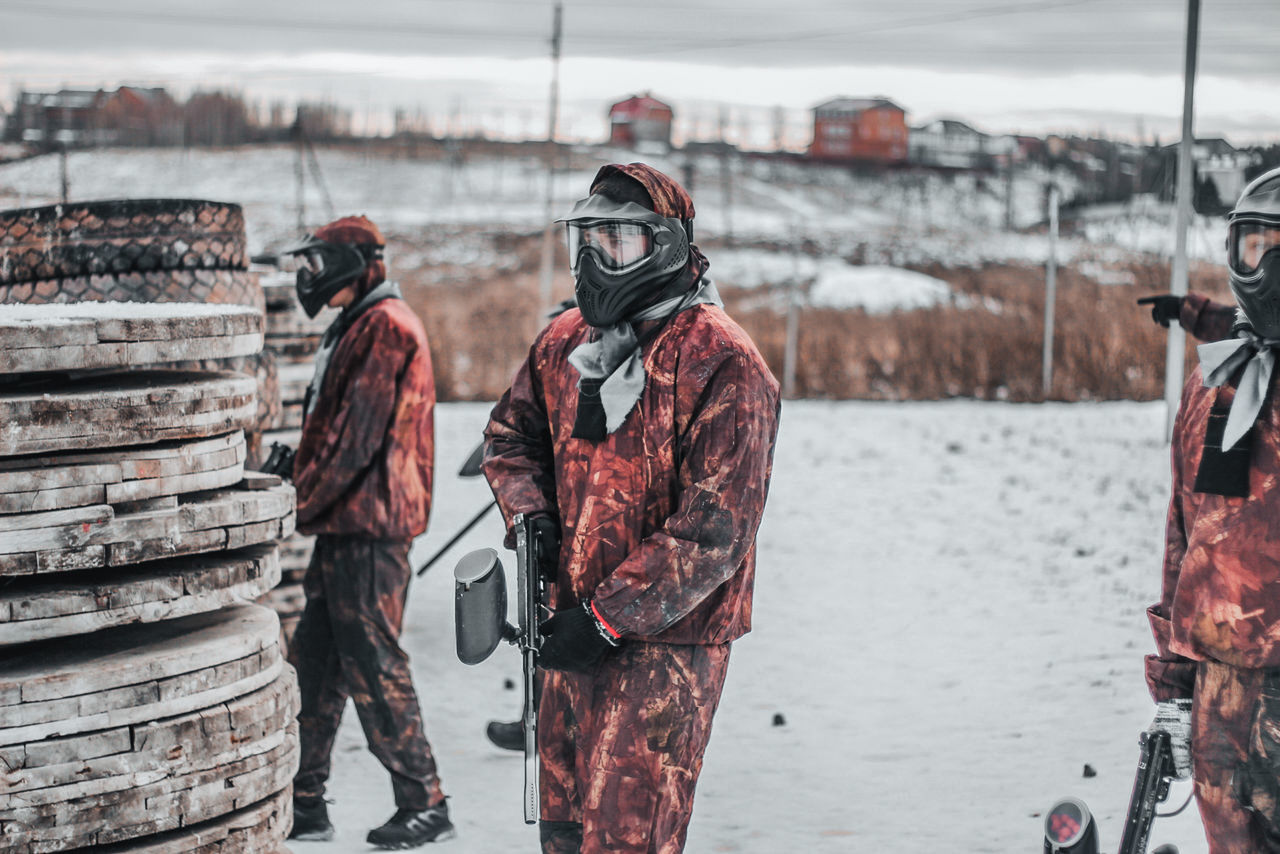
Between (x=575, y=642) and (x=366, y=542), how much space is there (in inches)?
76.8

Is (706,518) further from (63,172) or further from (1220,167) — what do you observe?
(63,172)

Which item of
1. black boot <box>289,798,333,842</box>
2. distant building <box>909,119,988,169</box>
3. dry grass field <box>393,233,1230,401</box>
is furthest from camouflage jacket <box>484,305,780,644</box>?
distant building <box>909,119,988,169</box>

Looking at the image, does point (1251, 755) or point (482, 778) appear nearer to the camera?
point (1251, 755)

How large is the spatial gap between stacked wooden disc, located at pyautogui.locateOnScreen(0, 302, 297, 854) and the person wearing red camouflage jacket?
31.8 inches

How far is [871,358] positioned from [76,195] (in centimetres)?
3398

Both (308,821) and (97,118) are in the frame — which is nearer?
(308,821)

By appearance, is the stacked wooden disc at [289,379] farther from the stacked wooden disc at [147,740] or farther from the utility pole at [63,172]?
the stacked wooden disc at [147,740]

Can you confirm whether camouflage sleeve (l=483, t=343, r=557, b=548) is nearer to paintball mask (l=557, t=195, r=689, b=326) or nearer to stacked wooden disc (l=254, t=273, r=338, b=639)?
paintball mask (l=557, t=195, r=689, b=326)

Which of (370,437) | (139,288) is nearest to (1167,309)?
(370,437)

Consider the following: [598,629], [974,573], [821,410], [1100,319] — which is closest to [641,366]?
[598,629]

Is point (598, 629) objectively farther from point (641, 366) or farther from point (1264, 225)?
point (1264, 225)

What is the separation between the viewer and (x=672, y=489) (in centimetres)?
329

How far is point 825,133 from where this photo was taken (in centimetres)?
6619

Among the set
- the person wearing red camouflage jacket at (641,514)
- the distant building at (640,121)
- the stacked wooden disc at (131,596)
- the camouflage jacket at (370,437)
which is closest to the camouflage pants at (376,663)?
the camouflage jacket at (370,437)
